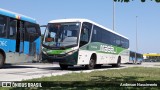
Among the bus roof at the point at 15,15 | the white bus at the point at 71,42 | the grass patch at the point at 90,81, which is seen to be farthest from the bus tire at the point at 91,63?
the grass patch at the point at 90,81

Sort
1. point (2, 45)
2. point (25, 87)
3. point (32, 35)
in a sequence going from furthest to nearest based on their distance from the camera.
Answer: point (32, 35) → point (2, 45) → point (25, 87)

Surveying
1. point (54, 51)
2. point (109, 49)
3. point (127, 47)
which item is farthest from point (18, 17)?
point (127, 47)

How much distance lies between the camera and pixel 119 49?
3266 cm

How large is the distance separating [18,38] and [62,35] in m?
2.75

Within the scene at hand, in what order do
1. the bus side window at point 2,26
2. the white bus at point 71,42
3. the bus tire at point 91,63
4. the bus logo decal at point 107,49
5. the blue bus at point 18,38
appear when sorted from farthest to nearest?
the bus logo decal at point 107,49, the bus tire at point 91,63, the white bus at point 71,42, the blue bus at point 18,38, the bus side window at point 2,26

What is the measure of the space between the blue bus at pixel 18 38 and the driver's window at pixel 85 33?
3.56m

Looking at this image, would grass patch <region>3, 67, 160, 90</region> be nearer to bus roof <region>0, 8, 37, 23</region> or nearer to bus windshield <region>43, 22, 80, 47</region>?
bus windshield <region>43, 22, 80, 47</region>

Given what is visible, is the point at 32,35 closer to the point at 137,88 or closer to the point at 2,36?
the point at 2,36

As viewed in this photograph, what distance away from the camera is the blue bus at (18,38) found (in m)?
19.7

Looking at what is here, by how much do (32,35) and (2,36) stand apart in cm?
351

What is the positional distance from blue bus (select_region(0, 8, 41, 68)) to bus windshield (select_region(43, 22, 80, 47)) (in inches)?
52.9

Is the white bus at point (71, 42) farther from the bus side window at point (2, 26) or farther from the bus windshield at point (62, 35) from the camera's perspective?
the bus side window at point (2, 26)

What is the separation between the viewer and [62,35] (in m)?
21.1

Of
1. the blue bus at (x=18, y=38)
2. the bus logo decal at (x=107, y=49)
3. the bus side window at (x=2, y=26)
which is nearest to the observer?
the bus side window at (x=2, y=26)
